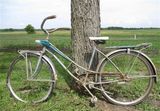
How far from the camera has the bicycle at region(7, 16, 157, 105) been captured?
21.7 ft

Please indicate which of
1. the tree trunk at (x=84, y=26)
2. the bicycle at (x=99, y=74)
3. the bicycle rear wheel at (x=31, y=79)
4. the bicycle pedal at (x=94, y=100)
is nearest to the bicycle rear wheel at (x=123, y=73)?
the bicycle at (x=99, y=74)

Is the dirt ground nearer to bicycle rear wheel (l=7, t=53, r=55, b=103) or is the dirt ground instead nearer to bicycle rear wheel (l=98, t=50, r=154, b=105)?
bicycle rear wheel (l=98, t=50, r=154, b=105)

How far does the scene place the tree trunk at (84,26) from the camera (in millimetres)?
7102

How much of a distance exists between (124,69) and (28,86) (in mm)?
1751

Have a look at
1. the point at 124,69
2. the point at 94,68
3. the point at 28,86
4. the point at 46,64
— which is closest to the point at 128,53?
the point at 124,69

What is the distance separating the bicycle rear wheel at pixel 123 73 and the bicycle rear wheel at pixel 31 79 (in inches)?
34.1

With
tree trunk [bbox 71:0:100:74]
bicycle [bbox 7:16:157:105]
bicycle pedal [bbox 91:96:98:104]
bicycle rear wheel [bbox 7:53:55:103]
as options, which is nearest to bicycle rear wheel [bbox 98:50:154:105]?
bicycle [bbox 7:16:157:105]

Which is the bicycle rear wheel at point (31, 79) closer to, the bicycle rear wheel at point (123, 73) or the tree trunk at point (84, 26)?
the tree trunk at point (84, 26)

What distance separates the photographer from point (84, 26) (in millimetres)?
7125

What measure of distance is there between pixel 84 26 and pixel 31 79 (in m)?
1.26

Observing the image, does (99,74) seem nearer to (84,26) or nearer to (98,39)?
(98,39)

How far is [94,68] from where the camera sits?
23.3 ft

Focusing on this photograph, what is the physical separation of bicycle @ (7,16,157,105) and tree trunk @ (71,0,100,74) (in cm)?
22

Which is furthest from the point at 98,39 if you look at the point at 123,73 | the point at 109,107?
the point at 109,107
